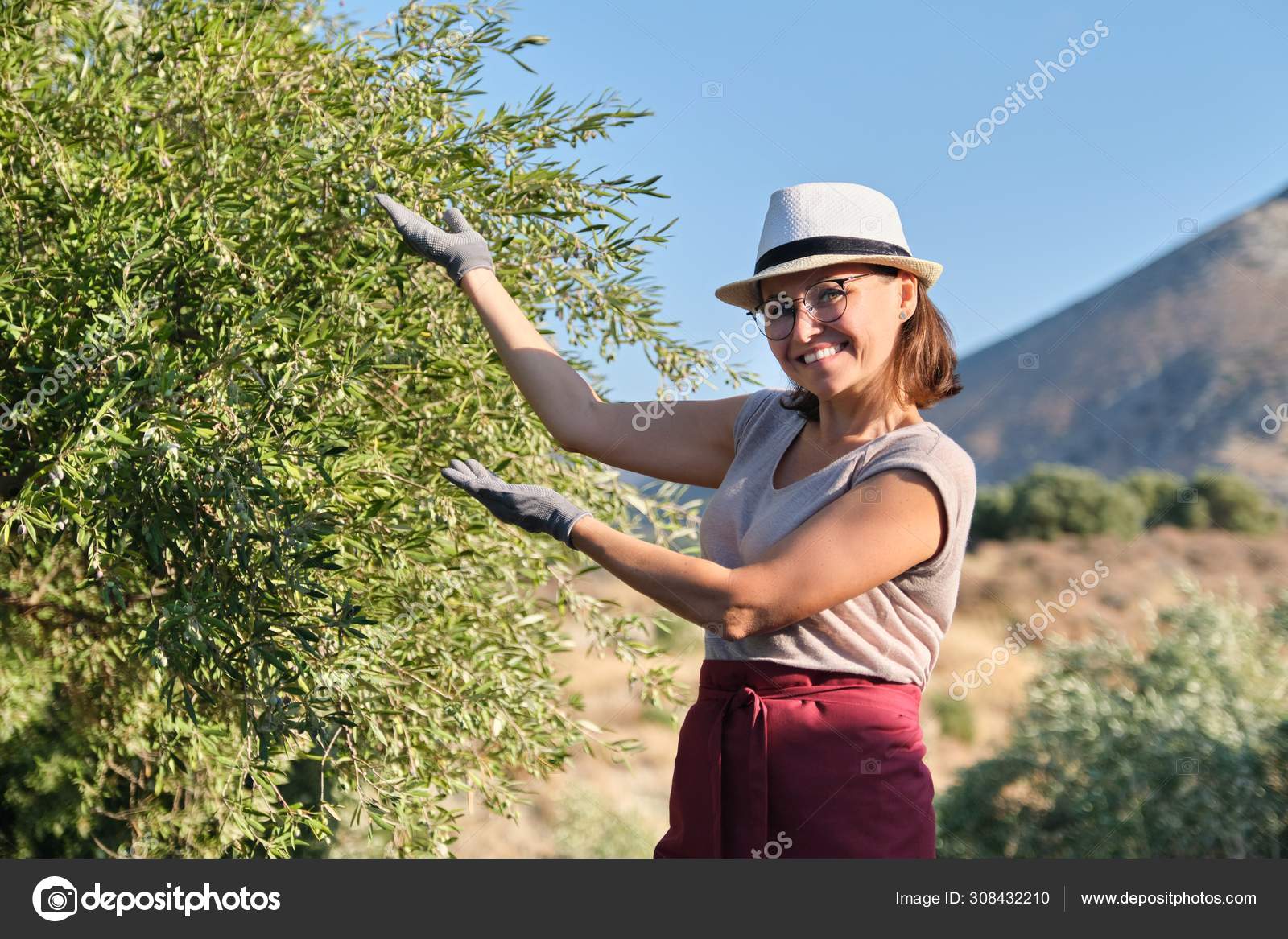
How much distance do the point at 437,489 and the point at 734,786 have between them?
1.20m

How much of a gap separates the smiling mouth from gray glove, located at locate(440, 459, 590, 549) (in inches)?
20.1

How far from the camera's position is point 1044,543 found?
2752 centimetres

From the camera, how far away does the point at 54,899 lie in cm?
234

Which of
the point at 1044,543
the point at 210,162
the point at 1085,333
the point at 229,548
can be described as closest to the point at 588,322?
the point at 210,162

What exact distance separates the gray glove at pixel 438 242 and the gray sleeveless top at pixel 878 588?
0.93 m

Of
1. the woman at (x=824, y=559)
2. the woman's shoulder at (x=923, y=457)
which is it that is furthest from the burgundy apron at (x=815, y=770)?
the woman's shoulder at (x=923, y=457)

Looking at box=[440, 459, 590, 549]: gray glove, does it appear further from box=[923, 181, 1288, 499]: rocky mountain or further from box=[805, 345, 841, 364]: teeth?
box=[923, 181, 1288, 499]: rocky mountain

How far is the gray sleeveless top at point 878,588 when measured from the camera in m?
1.99

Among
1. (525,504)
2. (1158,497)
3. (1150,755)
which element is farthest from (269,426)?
(1158,497)

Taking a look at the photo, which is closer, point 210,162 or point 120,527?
point 120,527

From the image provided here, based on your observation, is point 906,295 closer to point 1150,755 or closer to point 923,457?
point 923,457

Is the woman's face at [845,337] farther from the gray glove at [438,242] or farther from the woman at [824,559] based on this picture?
the gray glove at [438,242]

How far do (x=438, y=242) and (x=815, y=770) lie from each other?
144 cm

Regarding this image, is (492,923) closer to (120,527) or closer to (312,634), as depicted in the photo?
(312,634)
